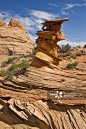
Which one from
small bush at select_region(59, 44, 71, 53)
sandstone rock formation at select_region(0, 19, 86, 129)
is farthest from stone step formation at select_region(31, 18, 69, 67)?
small bush at select_region(59, 44, 71, 53)

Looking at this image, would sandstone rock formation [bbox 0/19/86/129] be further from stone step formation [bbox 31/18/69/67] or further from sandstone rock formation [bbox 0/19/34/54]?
sandstone rock formation [bbox 0/19/34/54]

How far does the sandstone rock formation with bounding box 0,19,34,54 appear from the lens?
31.0m

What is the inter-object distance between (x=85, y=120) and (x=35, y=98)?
98.0 inches

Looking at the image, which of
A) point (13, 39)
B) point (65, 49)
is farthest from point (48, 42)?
point (13, 39)

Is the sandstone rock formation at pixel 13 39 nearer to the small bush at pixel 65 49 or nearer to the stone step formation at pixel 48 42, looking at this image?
the small bush at pixel 65 49

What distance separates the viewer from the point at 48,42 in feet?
21.8

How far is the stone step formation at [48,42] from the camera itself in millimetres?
6523

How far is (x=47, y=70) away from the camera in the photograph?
6.24 metres

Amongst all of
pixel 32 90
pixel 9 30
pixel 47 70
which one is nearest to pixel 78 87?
pixel 47 70

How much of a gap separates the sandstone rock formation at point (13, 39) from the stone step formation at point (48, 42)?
25.1m

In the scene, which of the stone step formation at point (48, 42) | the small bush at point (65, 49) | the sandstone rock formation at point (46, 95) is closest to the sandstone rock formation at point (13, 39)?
the small bush at point (65, 49)

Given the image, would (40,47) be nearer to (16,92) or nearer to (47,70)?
(47,70)

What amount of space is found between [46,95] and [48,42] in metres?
3.57

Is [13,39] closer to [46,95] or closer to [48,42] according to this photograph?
[48,42]
